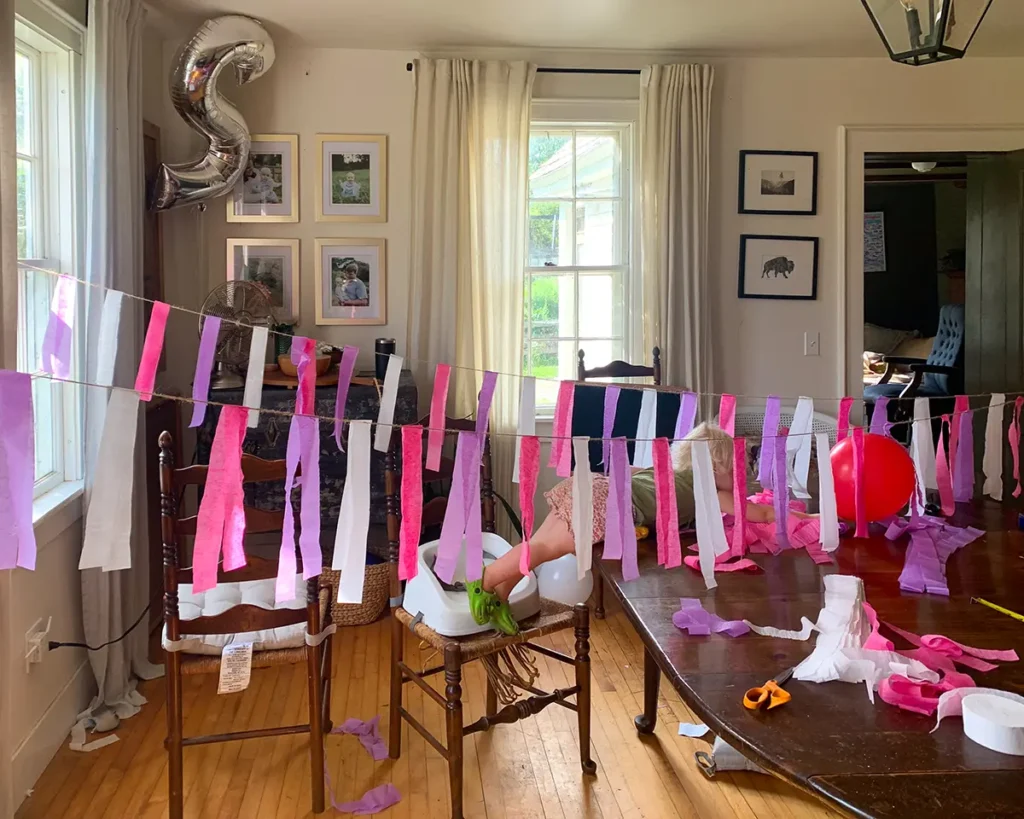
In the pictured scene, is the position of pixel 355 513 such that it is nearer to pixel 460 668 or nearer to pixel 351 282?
pixel 460 668

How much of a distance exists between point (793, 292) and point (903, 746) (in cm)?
320

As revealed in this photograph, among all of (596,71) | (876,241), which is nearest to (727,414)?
(596,71)

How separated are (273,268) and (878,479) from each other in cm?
265

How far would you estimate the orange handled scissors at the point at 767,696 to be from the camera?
1331 millimetres

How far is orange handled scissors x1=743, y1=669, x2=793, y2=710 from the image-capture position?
1.33 m

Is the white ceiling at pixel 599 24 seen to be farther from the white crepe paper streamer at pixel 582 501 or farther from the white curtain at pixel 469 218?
the white crepe paper streamer at pixel 582 501

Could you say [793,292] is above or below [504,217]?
below

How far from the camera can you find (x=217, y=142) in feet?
11.9

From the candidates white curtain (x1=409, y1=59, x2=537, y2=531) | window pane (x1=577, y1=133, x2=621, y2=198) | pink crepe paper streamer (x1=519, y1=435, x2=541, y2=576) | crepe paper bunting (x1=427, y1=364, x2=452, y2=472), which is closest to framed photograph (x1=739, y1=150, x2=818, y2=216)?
window pane (x1=577, y1=133, x2=621, y2=198)

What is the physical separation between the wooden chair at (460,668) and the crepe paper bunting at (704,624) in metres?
0.71

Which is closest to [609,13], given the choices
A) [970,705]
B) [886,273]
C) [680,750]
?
[680,750]

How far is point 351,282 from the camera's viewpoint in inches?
156

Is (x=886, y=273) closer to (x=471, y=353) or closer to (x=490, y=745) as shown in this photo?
(x=471, y=353)

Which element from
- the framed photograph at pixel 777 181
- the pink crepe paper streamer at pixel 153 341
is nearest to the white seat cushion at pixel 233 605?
the pink crepe paper streamer at pixel 153 341
